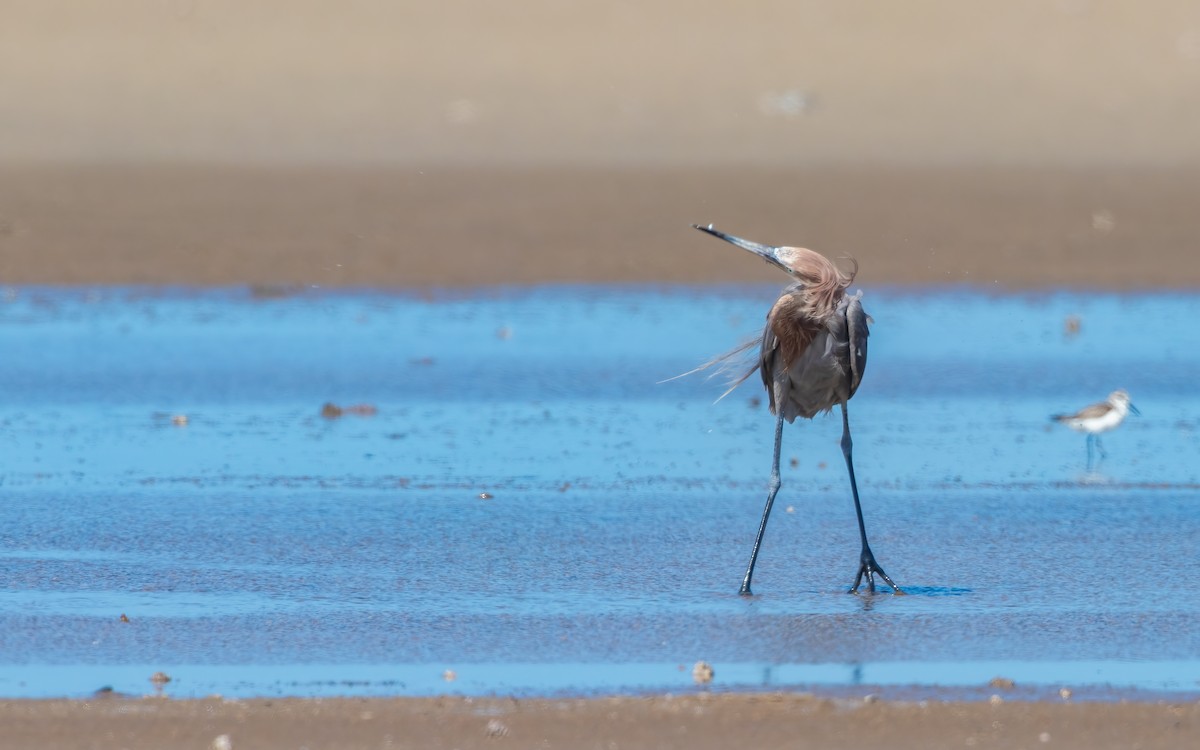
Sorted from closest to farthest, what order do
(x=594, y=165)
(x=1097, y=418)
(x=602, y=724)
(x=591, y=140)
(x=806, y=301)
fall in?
1. (x=602, y=724)
2. (x=806, y=301)
3. (x=1097, y=418)
4. (x=594, y=165)
5. (x=591, y=140)

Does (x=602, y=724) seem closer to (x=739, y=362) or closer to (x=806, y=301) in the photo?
(x=806, y=301)

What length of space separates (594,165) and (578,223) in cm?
375

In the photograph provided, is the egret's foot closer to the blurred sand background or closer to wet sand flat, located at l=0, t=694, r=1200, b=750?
wet sand flat, located at l=0, t=694, r=1200, b=750

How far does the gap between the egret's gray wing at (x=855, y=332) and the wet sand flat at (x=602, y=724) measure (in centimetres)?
182

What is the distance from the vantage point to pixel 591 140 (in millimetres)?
22328

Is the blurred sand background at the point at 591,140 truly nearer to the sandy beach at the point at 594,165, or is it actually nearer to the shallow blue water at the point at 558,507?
the sandy beach at the point at 594,165

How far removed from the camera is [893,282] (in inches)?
584

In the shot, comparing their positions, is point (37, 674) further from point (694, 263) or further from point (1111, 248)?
point (1111, 248)

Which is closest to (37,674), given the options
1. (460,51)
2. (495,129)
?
(495,129)

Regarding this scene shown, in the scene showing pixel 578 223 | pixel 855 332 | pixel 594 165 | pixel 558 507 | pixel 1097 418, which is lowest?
pixel 558 507

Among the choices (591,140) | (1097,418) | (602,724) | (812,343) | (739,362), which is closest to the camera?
(602,724)

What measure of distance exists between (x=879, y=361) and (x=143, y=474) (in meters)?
5.26

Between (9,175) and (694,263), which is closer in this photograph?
(694,263)

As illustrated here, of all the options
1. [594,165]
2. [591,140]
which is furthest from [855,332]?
[591,140]
